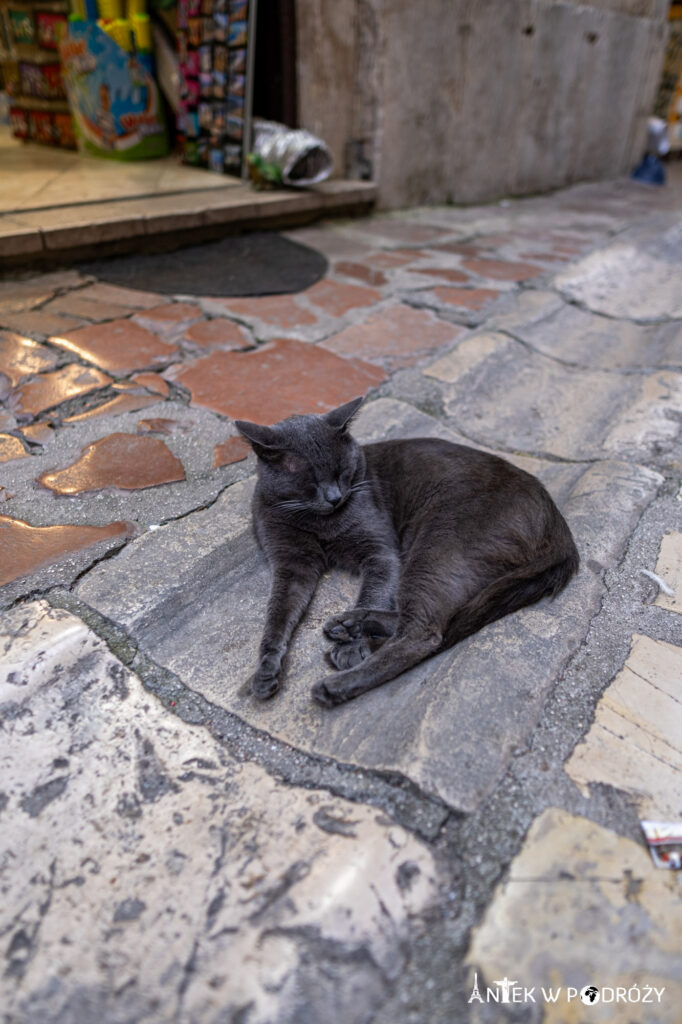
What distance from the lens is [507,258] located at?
3814 millimetres

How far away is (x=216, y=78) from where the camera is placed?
4.02 metres

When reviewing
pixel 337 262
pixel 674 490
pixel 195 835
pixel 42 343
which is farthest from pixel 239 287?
pixel 195 835

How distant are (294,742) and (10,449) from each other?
4.31ft

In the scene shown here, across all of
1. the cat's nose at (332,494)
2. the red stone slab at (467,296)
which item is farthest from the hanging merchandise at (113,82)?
the cat's nose at (332,494)

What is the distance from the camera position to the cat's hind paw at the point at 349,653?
4.78 ft

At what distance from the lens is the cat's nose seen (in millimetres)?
1692

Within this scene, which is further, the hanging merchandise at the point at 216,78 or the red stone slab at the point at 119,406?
the hanging merchandise at the point at 216,78

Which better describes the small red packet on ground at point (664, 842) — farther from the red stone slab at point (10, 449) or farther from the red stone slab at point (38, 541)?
the red stone slab at point (10, 449)

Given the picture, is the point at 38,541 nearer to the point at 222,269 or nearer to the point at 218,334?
the point at 218,334

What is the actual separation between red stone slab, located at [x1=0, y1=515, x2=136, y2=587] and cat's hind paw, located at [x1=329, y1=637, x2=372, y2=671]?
2.09ft

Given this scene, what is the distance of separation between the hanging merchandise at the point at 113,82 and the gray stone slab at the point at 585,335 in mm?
3285

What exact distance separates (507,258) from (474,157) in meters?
1.91

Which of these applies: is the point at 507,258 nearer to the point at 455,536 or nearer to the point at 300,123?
the point at 300,123

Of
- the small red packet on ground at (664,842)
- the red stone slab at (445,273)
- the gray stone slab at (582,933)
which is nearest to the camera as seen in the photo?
the gray stone slab at (582,933)
